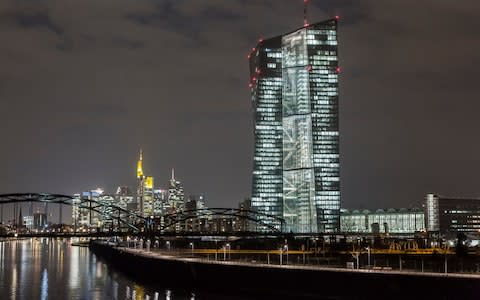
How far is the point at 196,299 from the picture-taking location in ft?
229

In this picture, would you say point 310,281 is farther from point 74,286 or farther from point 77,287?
point 74,286

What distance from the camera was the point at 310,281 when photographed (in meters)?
66.0

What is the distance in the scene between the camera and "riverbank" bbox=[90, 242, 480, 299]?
5462cm

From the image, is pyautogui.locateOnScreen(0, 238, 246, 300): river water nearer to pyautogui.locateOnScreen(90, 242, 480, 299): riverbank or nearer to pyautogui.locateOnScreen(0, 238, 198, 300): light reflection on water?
pyautogui.locateOnScreen(0, 238, 198, 300): light reflection on water

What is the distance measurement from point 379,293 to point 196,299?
20.8m

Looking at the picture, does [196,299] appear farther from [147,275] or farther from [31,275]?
Answer: [31,275]

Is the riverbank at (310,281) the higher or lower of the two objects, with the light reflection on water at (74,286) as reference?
higher

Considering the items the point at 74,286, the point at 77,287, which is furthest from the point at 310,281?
the point at 74,286

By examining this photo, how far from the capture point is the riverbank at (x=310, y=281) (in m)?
54.6

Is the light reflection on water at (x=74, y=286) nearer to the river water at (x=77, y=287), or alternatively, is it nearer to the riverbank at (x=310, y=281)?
the river water at (x=77, y=287)

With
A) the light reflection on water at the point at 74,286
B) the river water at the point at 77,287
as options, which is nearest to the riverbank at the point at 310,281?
the river water at the point at 77,287

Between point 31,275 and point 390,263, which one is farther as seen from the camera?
point 31,275

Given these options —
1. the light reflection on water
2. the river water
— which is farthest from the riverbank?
the light reflection on water

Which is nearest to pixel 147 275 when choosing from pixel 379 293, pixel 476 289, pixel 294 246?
pixel 379 293
